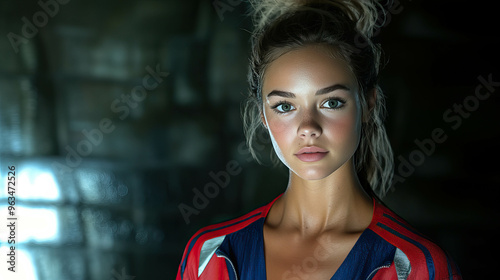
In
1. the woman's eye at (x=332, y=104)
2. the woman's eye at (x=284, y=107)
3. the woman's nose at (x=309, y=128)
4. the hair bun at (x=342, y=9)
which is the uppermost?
the hair bun at (x=342, y=9)

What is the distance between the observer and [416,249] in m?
0.91

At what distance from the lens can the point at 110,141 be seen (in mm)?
1515

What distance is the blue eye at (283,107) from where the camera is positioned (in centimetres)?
96

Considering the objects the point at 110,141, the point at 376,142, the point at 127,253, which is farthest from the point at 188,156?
the point at 376,142

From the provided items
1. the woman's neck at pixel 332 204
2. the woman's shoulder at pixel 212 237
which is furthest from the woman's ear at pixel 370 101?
the woman's shoulder at pixel 212 237

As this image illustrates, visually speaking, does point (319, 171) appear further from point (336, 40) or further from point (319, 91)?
point (336, 40)

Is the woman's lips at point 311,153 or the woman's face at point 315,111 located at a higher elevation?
the woman's face at point 315,111

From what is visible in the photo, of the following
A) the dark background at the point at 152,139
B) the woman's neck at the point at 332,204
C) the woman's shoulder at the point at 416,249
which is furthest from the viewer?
the dark background at the point at 152,139

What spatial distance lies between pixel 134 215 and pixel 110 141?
25 cm

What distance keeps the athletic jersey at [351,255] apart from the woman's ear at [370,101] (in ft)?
0.61

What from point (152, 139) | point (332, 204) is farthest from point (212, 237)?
point (152, 139)

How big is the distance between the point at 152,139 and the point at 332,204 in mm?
706

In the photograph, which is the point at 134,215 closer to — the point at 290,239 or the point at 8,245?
the point at 8,245

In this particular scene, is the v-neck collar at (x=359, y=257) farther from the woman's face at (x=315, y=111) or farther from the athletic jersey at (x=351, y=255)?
the woman's face at (x=315, y=111)
